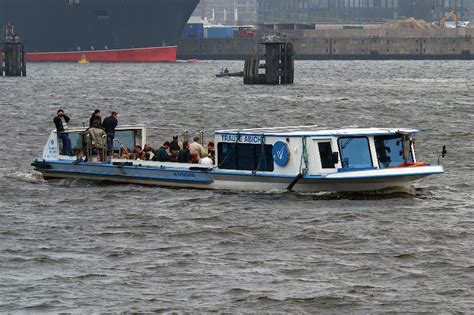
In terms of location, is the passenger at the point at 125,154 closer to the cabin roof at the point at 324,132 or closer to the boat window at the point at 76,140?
the boat window at the point at 76,140

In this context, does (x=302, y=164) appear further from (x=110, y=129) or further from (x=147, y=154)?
(x=110, y=129)

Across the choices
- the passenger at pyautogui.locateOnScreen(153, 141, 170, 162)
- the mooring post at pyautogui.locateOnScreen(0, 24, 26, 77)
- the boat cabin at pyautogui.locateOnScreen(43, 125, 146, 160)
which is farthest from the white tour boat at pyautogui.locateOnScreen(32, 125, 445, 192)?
the mooring post at pyautogui.locateOnScreen(0, 24, 26, 77)

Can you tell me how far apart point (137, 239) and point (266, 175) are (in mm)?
7031

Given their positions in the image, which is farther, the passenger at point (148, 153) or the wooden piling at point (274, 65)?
the wooden piling at point (274, 65)

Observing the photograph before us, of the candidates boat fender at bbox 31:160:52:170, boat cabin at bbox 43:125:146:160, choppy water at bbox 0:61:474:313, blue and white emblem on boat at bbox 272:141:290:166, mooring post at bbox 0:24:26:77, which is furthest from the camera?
mooring post at bbox 0:24:26:77

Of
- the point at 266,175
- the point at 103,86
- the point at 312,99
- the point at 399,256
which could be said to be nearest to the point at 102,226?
the point at 266,175

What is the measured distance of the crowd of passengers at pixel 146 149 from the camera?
40.6 m

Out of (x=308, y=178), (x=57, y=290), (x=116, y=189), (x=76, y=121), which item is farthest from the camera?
(x=76, y=121)

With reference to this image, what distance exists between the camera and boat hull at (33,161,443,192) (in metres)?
38.1

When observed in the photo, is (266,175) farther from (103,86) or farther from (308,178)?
(103,86)

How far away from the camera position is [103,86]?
423ft

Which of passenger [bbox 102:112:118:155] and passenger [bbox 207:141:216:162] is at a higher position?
passenger [bbox 102:112:118:155]

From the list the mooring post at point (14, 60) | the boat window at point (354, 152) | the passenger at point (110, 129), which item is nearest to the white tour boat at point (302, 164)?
the boat window at point (354, 152)

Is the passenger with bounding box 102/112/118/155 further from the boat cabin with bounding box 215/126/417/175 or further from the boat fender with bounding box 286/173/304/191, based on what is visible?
the boat fender with bounding box 286/173/304/191
